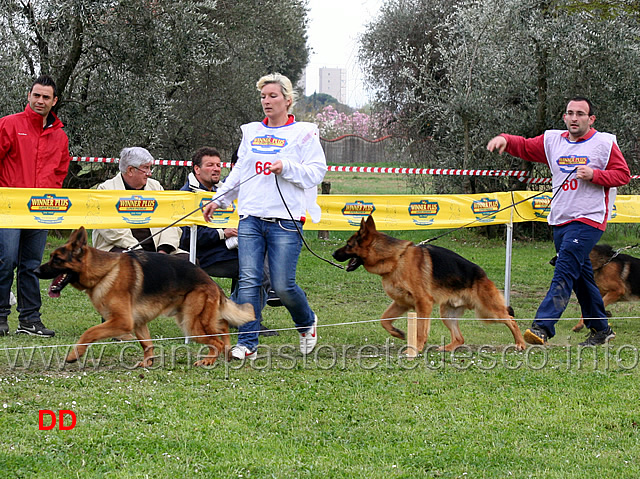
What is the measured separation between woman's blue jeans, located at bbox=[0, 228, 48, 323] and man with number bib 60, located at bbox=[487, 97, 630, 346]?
442cm

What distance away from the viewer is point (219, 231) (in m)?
7.47

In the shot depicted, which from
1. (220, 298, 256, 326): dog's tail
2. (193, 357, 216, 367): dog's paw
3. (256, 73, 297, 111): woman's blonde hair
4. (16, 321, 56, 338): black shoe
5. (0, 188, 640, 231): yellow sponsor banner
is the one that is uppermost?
(256, 73, 297, 111): woman's blonde hair

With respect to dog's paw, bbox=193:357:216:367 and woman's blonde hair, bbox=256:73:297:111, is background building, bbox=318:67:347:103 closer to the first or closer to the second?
woman's blonde hair, bbox=256:73:297:111

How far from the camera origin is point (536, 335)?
6.35 meters

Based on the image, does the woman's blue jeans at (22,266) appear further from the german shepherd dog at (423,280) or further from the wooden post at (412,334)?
the wooden post at (412,334)

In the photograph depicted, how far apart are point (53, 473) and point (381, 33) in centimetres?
1791

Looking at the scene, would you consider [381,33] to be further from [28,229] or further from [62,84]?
[28,229]

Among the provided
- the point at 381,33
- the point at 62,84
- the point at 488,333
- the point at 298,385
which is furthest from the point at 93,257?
the point at 381,33

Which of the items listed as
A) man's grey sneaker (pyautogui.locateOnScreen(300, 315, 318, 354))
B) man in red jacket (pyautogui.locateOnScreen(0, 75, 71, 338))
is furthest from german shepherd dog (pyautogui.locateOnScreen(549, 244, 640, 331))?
man in red jacket (pyautogui.locateOnScreen(0, 75, 71, 338))

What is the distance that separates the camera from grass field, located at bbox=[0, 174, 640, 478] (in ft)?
11.7

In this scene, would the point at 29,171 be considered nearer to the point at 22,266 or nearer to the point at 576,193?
the point at 22,266

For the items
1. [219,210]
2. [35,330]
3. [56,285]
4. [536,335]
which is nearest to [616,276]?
[536,335]

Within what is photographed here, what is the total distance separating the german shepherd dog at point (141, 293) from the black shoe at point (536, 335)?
2445 mm

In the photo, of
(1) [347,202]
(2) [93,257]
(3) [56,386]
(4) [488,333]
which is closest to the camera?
(3) [56,386]
